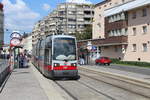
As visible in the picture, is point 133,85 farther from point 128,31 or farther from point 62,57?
point 128,31

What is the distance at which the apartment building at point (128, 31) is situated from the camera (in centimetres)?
4728

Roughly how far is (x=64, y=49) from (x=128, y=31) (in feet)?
109

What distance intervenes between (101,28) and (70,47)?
50.4m

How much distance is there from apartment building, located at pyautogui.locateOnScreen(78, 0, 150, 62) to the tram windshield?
88.0 feet

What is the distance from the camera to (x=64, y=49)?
2080 cm

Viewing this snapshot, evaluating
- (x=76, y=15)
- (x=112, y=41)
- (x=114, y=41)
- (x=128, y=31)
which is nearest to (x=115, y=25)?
(x=112, y=41)

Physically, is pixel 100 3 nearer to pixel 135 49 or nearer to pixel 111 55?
pixel 111 55

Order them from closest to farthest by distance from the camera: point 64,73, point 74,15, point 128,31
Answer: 1. point 64,73
2. point 128,31
3. point 74,15

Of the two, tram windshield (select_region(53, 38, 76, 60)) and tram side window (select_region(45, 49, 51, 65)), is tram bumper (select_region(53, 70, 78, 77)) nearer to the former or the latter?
tram windshield (select_region(53, 38, 76, 60))

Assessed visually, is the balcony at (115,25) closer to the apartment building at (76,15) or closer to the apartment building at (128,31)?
the apartment building at (128,31)

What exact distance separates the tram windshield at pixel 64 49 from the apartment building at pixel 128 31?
88.0 ft

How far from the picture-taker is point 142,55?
157ft

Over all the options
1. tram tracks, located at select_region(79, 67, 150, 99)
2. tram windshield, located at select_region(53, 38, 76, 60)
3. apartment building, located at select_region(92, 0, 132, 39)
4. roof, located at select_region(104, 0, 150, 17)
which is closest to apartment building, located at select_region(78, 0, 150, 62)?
roof, located at select_region(104, 0, 150, 17)

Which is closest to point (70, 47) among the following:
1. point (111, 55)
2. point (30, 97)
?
point (30, 97)
